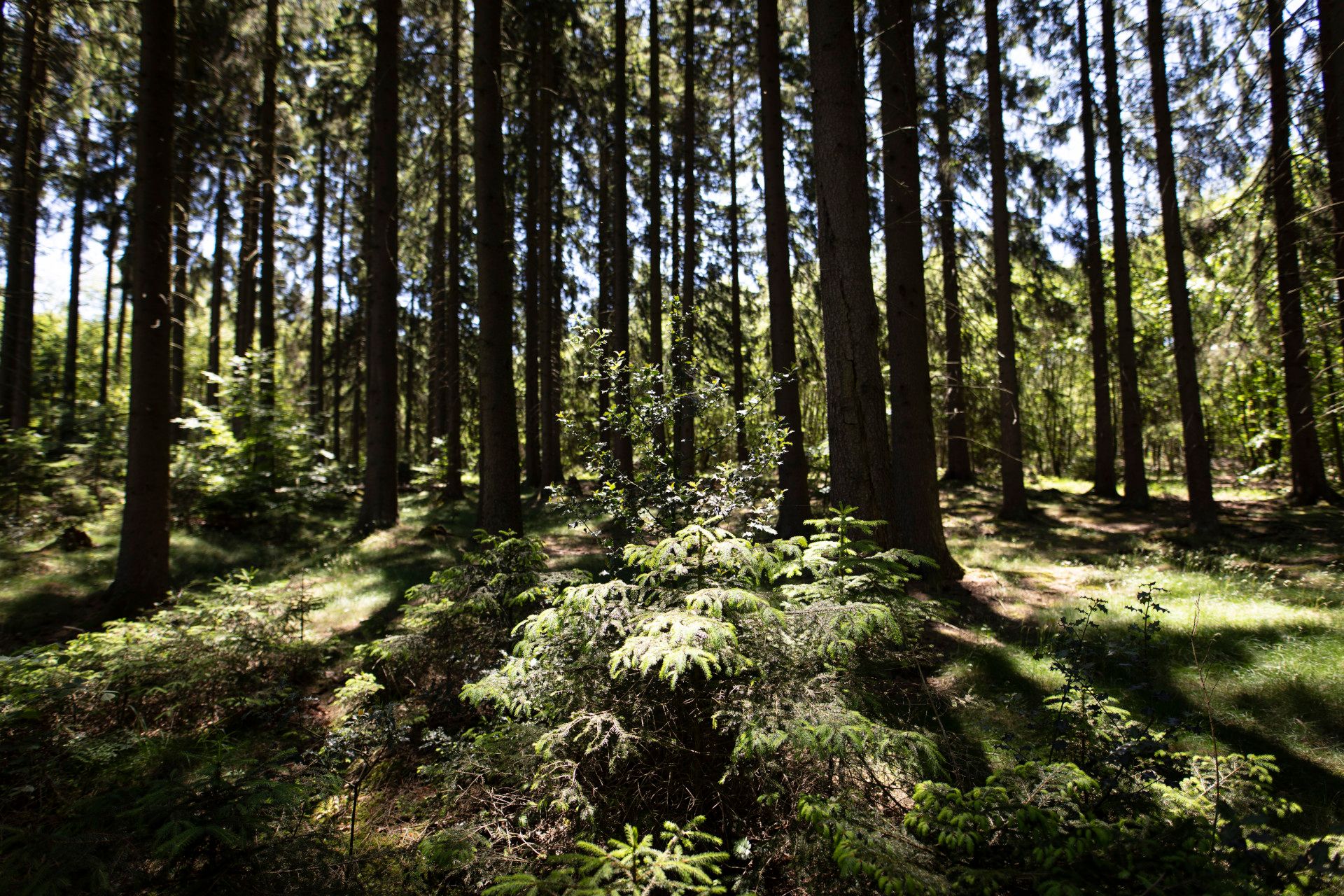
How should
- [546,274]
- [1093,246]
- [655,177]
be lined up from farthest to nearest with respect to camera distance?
[546,274]
[1093,246]
[655,177]

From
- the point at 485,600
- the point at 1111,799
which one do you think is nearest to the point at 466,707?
the point at 485,600

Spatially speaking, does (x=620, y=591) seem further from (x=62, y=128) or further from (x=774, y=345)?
(x=62, y=128)

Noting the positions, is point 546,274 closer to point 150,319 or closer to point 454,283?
point 454,283

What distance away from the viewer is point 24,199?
1015cm

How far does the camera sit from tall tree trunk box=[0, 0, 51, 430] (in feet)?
22.8

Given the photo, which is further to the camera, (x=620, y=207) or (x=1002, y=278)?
(x=620, y=207)

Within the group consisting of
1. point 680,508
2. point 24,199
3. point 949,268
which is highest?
point 24,199

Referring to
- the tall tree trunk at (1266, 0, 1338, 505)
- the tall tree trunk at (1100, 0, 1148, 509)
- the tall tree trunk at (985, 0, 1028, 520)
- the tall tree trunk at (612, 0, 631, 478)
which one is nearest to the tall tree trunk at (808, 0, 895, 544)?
the tall tree trunk at (612, 0, 631, 478)

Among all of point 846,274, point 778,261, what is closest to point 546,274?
point 778,261

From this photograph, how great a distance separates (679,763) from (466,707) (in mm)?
2334

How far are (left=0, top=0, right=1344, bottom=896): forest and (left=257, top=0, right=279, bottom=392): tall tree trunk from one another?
6.5 inches

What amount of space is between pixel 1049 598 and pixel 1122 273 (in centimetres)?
1048

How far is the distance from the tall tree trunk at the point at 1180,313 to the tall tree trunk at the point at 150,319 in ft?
48.8

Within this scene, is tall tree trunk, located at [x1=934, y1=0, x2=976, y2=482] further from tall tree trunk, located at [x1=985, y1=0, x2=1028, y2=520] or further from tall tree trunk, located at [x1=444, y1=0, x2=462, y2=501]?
tall tree trunk, located at [x1=444, y1=0, x2=462, y2=501]
